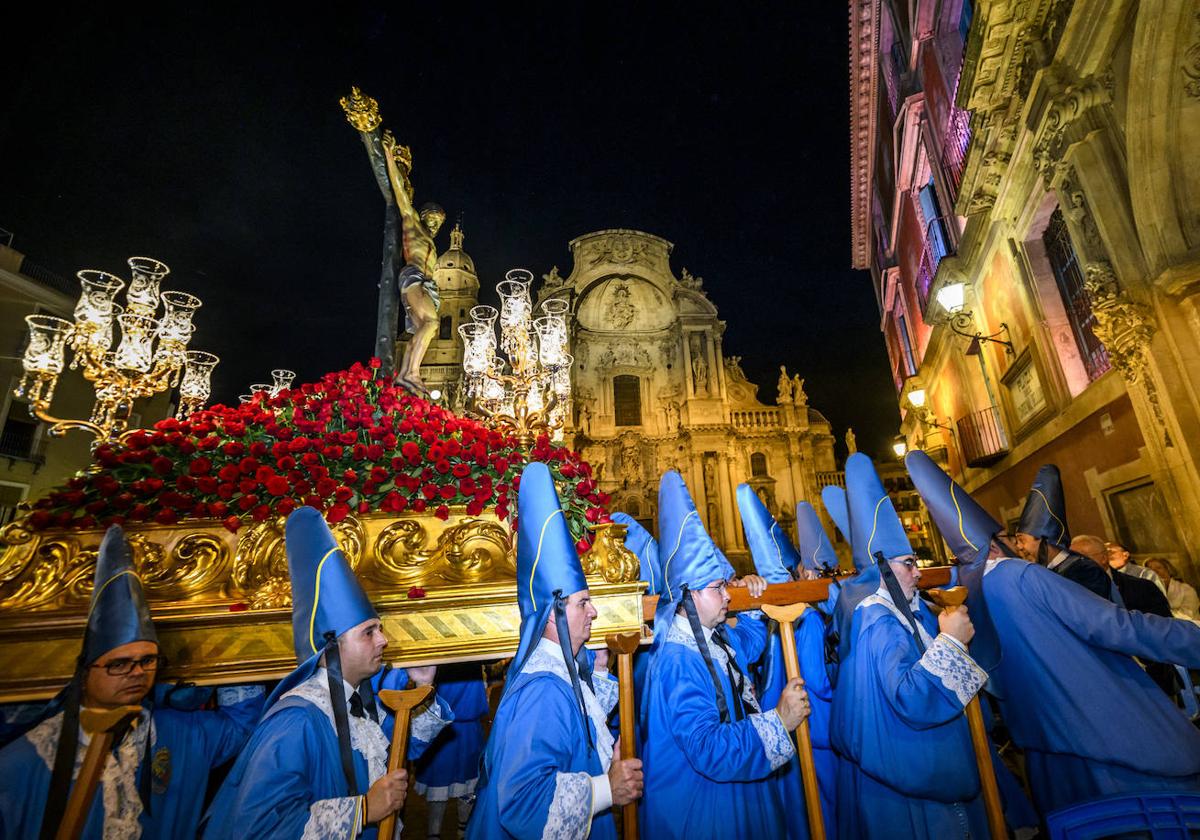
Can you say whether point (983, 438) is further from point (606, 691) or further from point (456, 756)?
point (456, 756)

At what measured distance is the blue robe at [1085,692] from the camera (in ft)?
7.66

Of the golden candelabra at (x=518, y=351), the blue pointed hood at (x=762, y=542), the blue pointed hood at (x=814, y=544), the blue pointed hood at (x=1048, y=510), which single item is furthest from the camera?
the blue pointed hood at (x=814, y=544)

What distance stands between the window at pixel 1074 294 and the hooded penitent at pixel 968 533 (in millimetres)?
5614

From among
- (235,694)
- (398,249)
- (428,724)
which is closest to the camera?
(428,724)

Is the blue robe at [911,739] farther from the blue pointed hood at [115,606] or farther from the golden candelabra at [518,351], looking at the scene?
the golden candelabra at [518,351]

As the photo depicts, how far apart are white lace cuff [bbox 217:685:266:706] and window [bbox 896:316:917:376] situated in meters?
18.3

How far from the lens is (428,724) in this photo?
249 centimetres

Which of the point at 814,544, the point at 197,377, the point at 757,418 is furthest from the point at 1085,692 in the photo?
the point at 757,418

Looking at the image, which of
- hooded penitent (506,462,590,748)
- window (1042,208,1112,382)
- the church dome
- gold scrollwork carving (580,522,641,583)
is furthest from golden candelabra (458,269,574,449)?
the church dome

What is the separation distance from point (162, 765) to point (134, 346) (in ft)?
14.6

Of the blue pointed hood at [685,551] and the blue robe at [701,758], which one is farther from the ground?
the blue pointed hood at [685,551]

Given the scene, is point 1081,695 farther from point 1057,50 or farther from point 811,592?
point 1057,50

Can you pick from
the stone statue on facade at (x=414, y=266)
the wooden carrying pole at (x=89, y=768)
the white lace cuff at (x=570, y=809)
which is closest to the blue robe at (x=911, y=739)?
the white lace cuff at (x=570, y=809)

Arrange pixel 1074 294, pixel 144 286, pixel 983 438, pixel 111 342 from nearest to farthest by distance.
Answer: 1. pixel 144 286
2. pixel 111 342
3. pixel 1074 294
4. pixel 983 438
